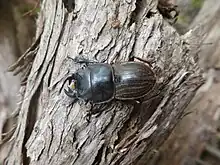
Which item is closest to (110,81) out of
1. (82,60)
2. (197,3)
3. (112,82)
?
(112,82)

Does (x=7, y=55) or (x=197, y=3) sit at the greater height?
(x=197, y=3)

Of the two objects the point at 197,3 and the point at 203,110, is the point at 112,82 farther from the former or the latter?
the point at 197,3

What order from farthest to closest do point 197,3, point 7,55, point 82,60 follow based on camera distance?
point 197,3
point 7,55
point 82,60

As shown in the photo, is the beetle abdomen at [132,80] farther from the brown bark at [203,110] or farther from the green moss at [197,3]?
the green moss at [197,3]

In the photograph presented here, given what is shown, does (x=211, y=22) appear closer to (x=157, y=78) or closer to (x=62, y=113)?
(x=157, y=78)

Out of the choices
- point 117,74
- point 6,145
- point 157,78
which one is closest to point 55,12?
point 117,74

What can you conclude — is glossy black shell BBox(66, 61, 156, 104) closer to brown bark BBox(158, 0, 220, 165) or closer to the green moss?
brown bark BBox(158, 0, 220, 165)
